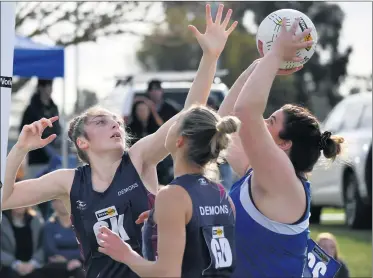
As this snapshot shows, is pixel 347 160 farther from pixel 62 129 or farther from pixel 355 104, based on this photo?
pixel 355 104

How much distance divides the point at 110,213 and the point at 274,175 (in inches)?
40.4

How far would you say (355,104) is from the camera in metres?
15.1

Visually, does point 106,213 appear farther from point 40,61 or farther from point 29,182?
point 40,61

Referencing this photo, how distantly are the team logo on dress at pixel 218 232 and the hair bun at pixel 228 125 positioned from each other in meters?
0.38

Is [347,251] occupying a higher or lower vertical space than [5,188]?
lower

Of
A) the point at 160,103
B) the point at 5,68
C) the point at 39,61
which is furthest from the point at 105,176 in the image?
the point at 160,103

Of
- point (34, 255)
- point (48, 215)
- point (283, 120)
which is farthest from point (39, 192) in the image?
point (48, 215)

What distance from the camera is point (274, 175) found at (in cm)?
430

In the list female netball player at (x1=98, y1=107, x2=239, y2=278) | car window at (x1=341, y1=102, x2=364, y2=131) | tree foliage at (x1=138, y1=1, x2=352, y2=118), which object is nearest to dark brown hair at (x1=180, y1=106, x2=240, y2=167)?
female netball player at (x1=98, y1=107, x2=239, y2=278)

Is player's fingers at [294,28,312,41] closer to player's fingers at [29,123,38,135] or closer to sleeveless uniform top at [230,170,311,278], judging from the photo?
sleeveless uniform top at [230,170,311,278]

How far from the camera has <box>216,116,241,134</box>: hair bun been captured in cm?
410

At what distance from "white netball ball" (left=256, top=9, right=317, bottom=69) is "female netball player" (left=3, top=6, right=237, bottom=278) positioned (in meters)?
0.23

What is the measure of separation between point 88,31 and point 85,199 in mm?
13124

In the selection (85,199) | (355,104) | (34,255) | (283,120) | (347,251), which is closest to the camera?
(283,120)
